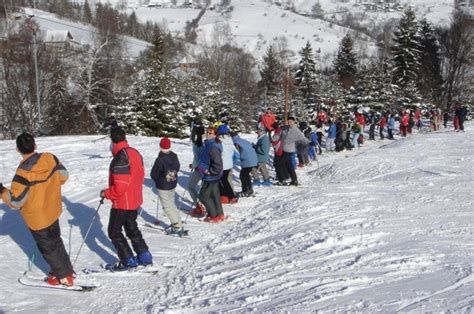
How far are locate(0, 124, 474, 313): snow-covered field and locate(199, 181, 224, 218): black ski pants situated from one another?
0.27m

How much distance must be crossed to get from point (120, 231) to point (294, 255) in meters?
2.19

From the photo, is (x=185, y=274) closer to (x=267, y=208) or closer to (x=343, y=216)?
(x=343, y=216)

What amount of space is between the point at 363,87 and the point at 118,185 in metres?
45.2

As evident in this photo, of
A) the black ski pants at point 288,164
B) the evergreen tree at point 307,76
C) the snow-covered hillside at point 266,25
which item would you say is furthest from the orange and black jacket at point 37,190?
the snow-covered hillside at point 266,25

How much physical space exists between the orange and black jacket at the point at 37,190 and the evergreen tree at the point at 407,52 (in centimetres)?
5083

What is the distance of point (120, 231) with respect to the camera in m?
5.96

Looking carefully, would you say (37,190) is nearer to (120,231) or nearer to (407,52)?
(120,231)

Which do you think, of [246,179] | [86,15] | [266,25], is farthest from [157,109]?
[266,25]

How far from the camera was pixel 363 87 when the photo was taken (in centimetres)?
4803

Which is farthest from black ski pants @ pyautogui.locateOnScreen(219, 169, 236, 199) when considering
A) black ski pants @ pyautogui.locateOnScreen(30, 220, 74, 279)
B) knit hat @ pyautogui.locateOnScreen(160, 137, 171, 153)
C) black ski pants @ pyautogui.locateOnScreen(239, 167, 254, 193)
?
black ski pants @ pyautogui.locateOnScreen(30, 220, 74, 279)

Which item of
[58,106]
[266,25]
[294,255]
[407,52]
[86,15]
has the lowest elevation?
[294,255]

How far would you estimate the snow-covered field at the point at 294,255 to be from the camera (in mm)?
4477

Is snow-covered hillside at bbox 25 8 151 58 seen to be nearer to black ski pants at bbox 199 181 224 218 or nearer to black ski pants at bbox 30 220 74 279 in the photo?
black ski pants at bbox 199 181 224 218

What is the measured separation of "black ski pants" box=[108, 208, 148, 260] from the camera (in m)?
5.86
